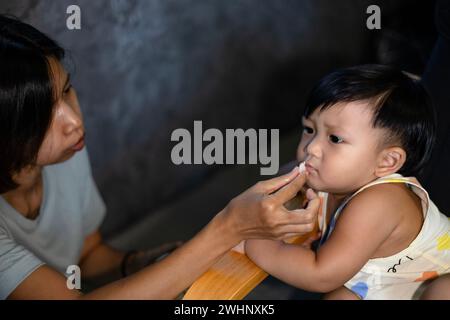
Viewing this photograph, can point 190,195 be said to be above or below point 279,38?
below

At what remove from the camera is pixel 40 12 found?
1.41 metres

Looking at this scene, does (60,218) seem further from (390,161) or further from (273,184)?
(390,161)

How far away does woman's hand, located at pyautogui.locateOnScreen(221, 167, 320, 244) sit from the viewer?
97 cm

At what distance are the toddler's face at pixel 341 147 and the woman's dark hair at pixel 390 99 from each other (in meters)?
0.02

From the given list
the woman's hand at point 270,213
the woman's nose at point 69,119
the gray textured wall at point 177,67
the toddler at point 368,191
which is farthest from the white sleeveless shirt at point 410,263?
the gray textured wall at point 177,67

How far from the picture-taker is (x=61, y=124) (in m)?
1.09

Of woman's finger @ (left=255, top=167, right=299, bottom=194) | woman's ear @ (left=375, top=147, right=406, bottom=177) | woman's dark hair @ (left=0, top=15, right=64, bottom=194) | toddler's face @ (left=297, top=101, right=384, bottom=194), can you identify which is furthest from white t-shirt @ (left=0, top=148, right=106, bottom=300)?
woman's ear @ (left=375, top=147, right=406, bottom=177)

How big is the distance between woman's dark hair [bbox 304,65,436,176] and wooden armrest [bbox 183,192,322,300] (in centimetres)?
31

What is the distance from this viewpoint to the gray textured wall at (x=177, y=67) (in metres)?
1.67

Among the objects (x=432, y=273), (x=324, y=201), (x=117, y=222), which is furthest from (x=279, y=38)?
(x=432, y=273)

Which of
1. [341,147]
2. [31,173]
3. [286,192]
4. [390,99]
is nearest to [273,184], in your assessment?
[286,192]

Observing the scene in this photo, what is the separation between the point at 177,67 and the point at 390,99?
40.1 inches
